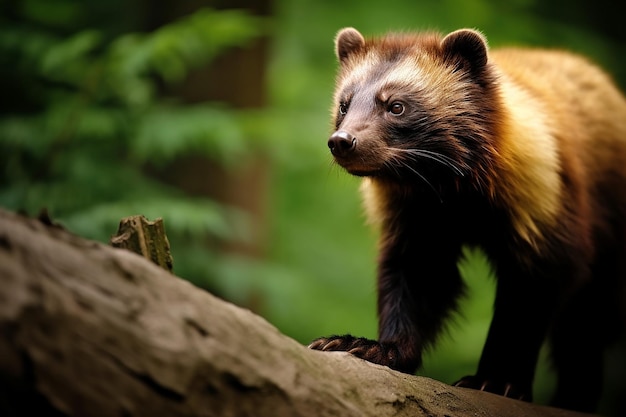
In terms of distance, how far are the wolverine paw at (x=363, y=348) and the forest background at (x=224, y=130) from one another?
A: 2.63 feet

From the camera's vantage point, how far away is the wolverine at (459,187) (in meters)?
4.05

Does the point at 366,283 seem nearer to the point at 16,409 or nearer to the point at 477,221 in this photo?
the point at 477,221

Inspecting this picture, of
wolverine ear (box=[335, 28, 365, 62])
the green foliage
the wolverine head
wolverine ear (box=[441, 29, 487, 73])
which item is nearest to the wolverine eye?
the wolverine head

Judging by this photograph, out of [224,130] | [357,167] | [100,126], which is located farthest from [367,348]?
[100,126]

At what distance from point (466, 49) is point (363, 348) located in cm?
177

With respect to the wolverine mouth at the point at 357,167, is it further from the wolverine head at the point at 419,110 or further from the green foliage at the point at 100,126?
the green foliage at the point at 100,126

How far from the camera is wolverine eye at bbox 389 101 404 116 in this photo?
13.3 feet

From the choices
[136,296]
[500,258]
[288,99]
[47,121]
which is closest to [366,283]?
[288,99]

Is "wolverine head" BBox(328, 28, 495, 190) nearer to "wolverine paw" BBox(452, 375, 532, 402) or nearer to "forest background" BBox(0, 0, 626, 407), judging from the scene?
"forest background" BBox(0, 0, 626, 407)

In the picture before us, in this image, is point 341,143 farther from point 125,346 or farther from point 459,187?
point 125,346

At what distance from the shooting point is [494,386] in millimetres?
4191

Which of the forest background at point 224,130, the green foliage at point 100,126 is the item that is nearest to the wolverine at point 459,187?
the forest background at point 224,130

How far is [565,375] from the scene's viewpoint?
5.48 metres

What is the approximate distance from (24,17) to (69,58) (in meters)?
1.43
